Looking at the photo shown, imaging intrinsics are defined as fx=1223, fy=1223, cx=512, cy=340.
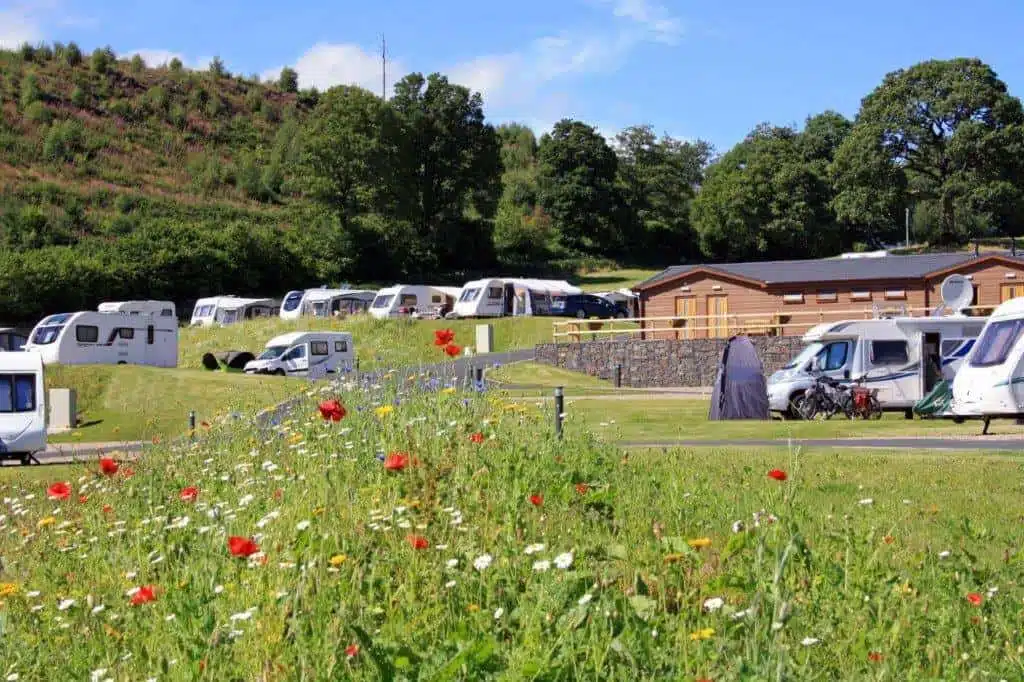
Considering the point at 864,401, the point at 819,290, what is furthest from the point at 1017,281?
the point at 864,401

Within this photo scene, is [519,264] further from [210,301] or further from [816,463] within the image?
[816,463]

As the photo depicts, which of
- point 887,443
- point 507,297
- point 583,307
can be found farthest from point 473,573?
point 507,297

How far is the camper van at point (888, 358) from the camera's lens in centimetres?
2570

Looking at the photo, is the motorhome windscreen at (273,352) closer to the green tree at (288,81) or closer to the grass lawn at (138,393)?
the grass lawn at (138,393)

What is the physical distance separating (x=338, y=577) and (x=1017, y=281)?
141 ft

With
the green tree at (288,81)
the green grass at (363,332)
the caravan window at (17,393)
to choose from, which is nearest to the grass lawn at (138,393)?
the caravan window at (17,393)

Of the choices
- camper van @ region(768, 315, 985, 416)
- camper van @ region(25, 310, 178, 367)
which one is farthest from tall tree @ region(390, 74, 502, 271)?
Answer: camper van @ region(768, 315, 985, 416)

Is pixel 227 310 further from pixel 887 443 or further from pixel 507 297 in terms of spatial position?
pixel 887 443

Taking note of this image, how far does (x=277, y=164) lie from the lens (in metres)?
96.1

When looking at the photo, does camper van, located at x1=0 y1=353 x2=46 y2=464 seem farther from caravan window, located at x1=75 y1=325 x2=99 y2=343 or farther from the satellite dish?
the satellite dish

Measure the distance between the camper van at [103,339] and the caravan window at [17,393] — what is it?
1606 cm

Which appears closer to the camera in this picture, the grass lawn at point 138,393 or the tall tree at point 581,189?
the grass lawn at point 138,393

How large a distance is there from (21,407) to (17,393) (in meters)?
0.30

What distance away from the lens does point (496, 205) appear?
275 ft
